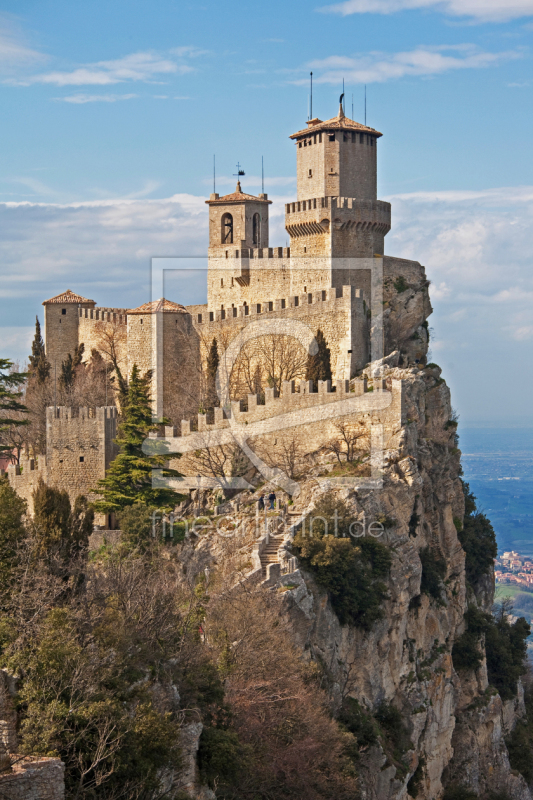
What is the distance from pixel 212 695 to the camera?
25.4m

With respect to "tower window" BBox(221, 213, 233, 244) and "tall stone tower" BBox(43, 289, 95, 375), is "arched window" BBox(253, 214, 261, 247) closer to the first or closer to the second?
"tower window" BBox(221, 213, 233, 244)

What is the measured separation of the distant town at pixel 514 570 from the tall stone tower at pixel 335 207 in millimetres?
96093

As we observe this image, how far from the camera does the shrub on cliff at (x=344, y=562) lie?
35938 mm

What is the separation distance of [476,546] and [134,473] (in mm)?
20882

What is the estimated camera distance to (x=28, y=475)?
1722 inches

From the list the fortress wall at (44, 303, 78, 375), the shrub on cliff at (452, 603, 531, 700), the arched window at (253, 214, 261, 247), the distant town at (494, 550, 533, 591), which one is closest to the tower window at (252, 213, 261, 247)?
the arched window at (253, 214, 261, 247)

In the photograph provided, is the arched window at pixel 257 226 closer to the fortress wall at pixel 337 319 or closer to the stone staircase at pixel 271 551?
the fortress wall at pixel 337 319

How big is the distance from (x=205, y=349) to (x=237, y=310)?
91.4 inches

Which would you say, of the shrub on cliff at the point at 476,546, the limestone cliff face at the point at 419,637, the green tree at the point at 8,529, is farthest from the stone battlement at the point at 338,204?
the green tree at the point at 8,529

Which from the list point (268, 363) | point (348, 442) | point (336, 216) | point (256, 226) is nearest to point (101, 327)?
point (256, 226)

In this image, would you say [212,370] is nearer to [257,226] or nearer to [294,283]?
[294,283]

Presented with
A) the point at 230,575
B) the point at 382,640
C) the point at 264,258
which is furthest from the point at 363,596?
the point at 264,258

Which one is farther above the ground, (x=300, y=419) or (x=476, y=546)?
(x=300, y=419)

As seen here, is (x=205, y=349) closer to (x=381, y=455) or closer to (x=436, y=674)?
(x=381, y=455)
